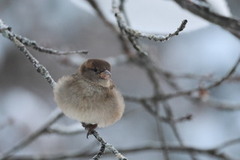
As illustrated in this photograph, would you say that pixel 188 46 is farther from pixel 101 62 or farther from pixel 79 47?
pixel 101 62

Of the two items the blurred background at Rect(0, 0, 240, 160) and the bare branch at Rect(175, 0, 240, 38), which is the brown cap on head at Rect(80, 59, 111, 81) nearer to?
the bare branch at Rect(175, 0, 240, 38)

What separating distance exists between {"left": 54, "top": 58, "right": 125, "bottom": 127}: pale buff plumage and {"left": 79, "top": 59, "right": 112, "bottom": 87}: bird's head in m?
0.02

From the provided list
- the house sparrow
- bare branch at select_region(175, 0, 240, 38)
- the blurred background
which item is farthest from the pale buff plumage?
the blurred background

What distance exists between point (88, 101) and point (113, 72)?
33.0 feet

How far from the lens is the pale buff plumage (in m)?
2.74

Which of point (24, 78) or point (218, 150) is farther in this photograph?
point (24, 78)

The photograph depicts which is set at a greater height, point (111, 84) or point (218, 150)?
point (218, 150)

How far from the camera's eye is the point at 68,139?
41.5 feet

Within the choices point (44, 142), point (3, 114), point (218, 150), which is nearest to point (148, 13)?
point (218, 150)

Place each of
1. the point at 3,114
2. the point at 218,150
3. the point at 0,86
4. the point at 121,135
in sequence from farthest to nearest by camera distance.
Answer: the point at 121,135 → the point at 0,86 → the point at 3,114 → the point at 218,150

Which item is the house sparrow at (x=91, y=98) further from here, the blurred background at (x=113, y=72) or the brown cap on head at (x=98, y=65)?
the blurred background at (x=113, y=72)

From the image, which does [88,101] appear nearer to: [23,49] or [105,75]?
[105,75]

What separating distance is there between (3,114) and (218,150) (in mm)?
7695

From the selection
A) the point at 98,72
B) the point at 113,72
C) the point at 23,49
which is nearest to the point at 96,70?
the point at 98,72
